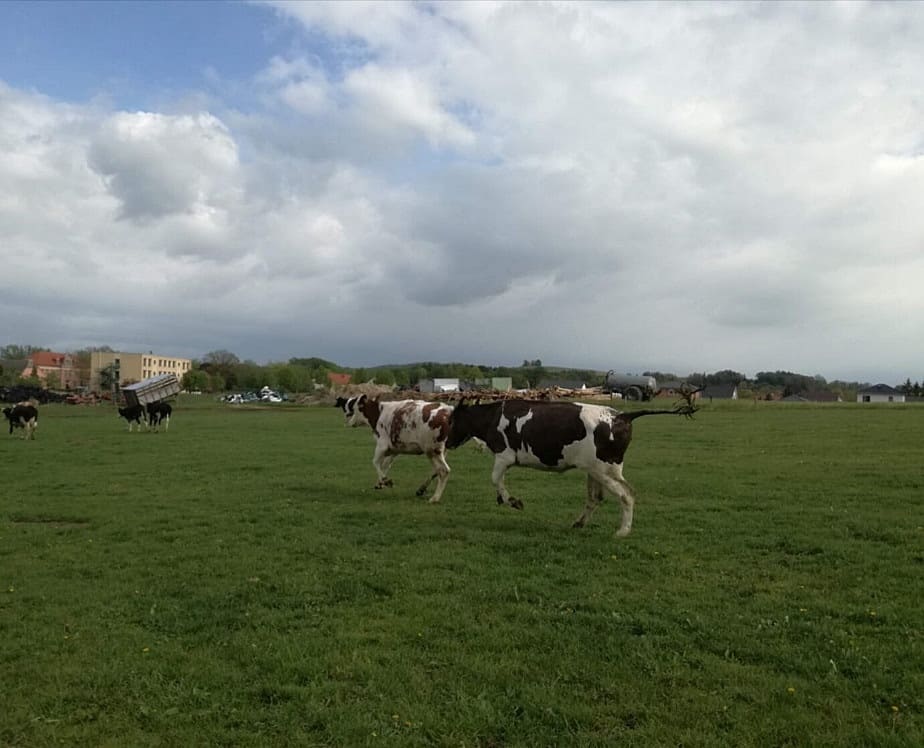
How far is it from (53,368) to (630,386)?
137 meters

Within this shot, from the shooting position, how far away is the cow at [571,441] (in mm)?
11039

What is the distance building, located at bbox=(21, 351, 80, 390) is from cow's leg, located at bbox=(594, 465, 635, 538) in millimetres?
137274

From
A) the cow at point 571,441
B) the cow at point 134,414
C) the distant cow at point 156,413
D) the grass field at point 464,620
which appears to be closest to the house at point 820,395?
the distant cow at point 156,413

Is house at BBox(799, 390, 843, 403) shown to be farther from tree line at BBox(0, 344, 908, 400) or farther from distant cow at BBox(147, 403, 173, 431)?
distant cow at BBox(147, 403, 173, 431)

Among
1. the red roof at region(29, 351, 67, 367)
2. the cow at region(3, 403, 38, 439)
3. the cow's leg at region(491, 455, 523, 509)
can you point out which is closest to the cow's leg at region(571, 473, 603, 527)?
the cow's leg at region(491, 455, 523, 509)

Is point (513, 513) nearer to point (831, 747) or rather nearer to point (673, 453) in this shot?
point (831, 747)

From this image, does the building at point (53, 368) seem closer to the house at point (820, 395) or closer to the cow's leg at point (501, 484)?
the cow's leg at point (501, 484)

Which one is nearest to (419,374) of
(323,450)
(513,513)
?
(323,450)

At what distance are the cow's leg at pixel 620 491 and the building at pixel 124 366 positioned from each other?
420 feet

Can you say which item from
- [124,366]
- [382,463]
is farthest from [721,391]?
[124,366]

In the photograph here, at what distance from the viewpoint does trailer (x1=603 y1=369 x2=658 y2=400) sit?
67.0 m

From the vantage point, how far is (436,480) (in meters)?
16.3

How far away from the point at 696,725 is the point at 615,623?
1.88 meters

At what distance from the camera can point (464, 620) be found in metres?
6.96
